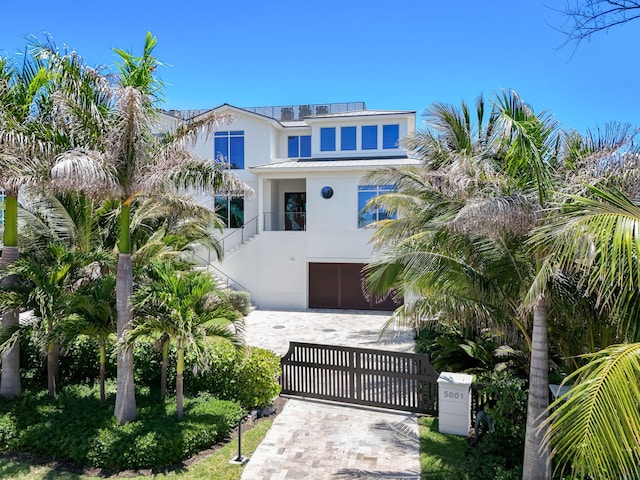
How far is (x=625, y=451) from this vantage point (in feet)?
9.46

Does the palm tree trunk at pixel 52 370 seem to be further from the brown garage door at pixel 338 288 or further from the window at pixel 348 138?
the window at pixel 348 138

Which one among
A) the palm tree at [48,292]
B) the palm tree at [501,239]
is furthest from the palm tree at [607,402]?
the palm tree at [48,292]

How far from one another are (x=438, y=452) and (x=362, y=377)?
8.08ft

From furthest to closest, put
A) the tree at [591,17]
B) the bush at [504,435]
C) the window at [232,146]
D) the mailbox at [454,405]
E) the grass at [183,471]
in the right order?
the window at [232,146]
the mailbox at [454,405]
the grass at [183,471]
the bush at [504,435]
the tree at [591,17]

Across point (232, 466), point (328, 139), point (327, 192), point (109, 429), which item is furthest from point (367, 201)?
point (109, 429)

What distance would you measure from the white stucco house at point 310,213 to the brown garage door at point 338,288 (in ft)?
0.16

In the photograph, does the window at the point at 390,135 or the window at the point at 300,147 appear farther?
the window at the point at 300,147

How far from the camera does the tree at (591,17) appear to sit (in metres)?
4.50

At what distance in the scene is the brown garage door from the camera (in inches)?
812

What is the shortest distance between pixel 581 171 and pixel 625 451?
3305 millimetres

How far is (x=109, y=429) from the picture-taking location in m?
6.95

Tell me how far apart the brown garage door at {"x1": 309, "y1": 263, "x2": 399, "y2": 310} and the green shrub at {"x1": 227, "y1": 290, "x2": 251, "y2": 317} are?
10.9 ft

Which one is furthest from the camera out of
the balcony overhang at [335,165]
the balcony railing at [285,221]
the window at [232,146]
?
the window at [232,146]

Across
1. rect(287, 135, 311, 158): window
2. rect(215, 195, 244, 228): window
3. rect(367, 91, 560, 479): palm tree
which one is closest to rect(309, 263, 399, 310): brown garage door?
rect(215, 195, 244, 228): window
